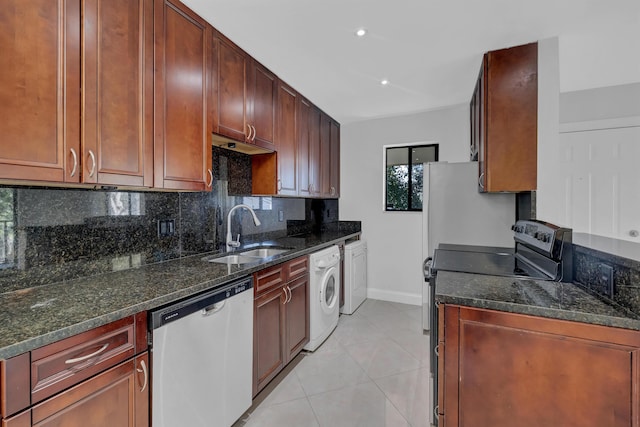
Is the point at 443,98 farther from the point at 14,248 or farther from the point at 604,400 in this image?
the point at 14,248

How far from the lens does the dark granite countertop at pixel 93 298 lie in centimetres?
89

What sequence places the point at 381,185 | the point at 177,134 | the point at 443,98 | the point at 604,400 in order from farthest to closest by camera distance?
1. the point at 381,185
2. the point at 443,98
3. the point at 177,134
4. the point at 604,400

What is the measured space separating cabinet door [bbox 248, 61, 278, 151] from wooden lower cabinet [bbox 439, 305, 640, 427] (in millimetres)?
1871

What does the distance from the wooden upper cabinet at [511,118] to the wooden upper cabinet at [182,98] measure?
6.60 ft

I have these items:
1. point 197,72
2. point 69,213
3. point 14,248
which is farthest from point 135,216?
point 197,72

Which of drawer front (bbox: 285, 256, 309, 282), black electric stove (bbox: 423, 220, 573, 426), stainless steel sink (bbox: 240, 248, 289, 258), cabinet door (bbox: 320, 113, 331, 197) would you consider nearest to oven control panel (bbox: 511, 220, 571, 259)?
black electric stove (bbox: 423, 220, 573, 426)

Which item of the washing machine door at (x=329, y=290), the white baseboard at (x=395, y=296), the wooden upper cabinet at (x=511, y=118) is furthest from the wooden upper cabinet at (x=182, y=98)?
the white baseboard at (x=395, y=296)

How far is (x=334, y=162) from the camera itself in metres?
4.02

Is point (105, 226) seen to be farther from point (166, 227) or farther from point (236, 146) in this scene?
point (236, 146)

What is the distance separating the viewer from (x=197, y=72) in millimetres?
1806

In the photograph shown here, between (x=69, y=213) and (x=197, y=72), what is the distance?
1050 millimetres

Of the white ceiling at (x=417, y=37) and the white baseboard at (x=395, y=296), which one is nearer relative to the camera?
the white ceiling at (x=417, y=37)

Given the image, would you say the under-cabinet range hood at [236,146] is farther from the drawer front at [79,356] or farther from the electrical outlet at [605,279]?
the electrical outlet at [605,279]

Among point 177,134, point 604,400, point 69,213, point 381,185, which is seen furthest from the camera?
point 381,185
